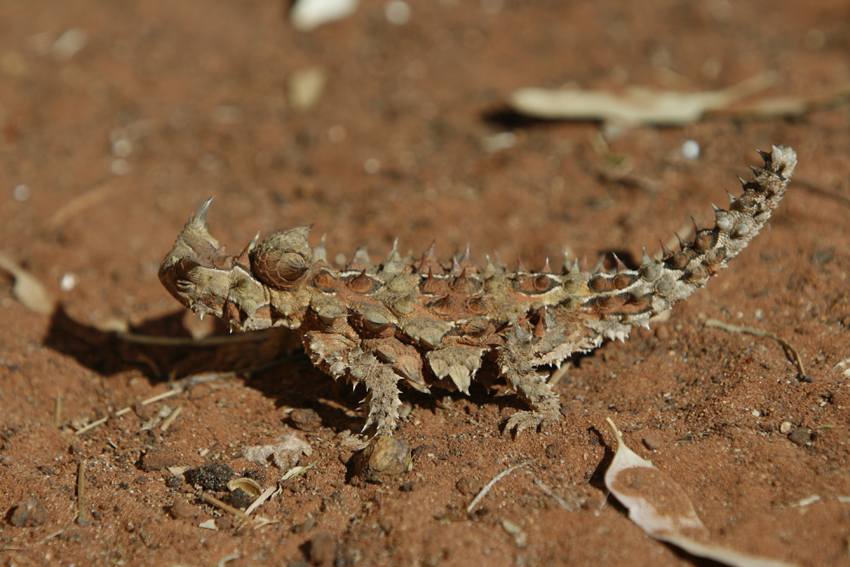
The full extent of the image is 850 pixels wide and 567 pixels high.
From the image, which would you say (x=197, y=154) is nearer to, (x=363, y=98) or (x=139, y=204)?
(x=139, y=204)

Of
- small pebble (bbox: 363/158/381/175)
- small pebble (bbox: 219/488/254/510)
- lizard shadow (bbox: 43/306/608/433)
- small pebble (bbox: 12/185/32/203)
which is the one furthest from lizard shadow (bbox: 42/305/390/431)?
small pebble (bbox: 363/158/381/175)

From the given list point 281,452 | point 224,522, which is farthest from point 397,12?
point 224,522

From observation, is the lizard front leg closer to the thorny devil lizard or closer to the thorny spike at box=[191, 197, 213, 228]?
the thorny devil lizard

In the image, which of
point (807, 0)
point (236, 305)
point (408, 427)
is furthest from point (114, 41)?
point (807, 0)

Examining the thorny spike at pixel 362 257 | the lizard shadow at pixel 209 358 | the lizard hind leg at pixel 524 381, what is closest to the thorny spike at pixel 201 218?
the thorny spike at pixel 362 257

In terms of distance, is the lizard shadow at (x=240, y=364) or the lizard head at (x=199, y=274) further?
the lizard shadow at (x=240, y=364)

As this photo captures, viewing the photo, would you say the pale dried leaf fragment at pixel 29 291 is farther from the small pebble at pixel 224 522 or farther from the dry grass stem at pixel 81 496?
the small pebble at pixel 224 522
